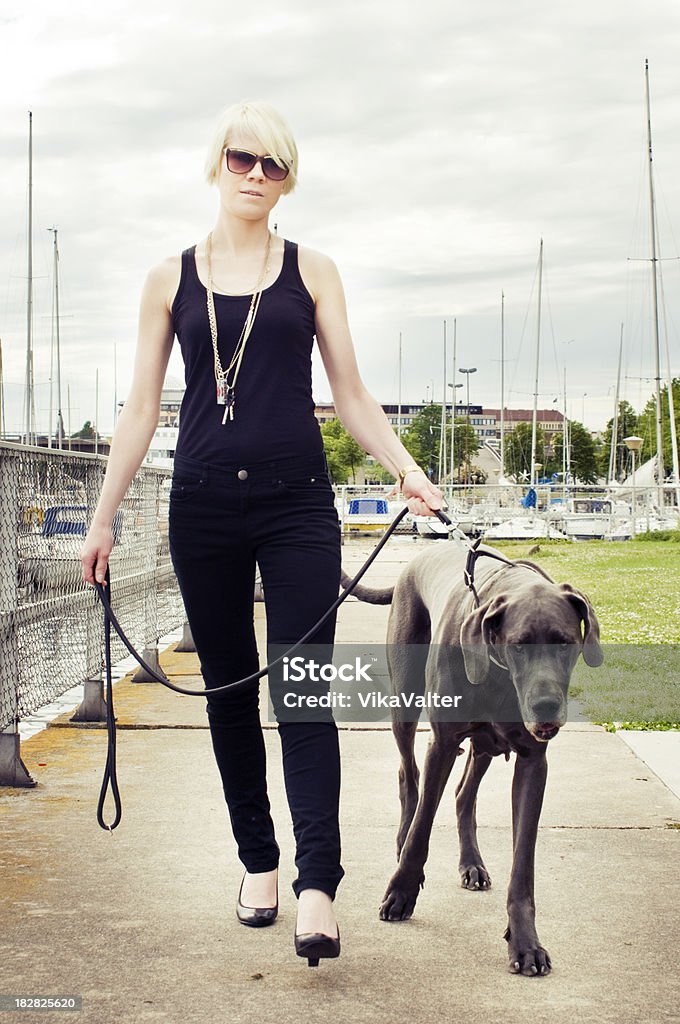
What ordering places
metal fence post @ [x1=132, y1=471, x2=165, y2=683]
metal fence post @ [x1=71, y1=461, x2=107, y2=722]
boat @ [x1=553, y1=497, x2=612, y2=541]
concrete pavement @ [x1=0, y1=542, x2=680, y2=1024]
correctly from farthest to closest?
boat @ [x1=553, y1=497, x2=612, y2=541] → metal fence post @ [x1=132, y1=471, x2=165, y2=683] → metal fence post @ [x1=71, y1=461, x2=107, y2=722] → concrete pavement @ [x1=0, y1=542, x2=680, y2=1024]

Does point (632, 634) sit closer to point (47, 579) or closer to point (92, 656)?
point (92, 656)

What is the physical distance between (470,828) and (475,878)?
172 millimetres

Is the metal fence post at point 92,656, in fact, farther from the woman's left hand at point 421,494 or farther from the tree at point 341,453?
the tree at point 341,453

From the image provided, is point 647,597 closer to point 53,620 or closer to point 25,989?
point 53,620

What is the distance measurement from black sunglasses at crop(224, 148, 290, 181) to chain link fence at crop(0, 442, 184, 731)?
2076 millimetres

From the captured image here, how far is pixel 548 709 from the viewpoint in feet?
10.2

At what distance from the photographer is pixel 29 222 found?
162 ft

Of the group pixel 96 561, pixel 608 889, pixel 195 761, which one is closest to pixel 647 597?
pixel 195 761

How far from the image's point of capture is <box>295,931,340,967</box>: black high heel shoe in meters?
3.09

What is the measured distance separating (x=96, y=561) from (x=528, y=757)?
1.36 m

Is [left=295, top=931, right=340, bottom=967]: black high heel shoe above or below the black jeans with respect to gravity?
below

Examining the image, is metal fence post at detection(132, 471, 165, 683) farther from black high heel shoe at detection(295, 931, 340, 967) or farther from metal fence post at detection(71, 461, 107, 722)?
black high heel shoe at detection(295, 931, 340, 967)

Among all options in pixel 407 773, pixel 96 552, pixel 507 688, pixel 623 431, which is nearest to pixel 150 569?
pixel 407 773

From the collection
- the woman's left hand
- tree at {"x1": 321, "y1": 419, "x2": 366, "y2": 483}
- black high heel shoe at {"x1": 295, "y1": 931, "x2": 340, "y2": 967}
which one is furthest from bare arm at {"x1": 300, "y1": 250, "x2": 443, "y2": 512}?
tree at {"x1": 321, "y1": 419, "x2": 366, "y2": 483}
